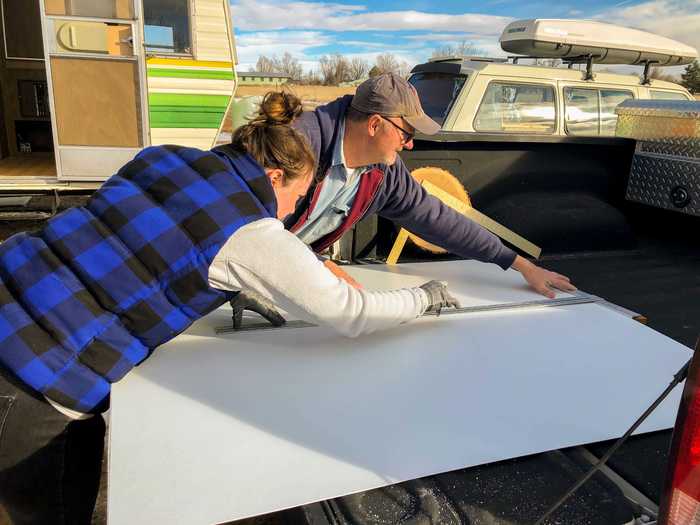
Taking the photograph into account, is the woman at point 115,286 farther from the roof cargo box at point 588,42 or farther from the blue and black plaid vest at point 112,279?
the roof cargo box at point 588,42

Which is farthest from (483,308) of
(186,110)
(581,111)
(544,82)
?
(186,110)

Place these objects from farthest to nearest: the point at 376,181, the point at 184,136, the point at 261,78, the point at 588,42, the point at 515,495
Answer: the point at 261,78, the point at 184,136, the point at 588,42, the point at 376,181, the point at 515,495

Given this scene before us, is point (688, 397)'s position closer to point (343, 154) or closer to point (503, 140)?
point (343, 154)

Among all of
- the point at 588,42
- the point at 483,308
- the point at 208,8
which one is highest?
the point at 208,8

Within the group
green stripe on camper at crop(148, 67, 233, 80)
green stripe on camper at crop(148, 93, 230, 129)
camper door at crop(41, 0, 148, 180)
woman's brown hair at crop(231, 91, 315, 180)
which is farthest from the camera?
green stripe on camper at crop(148, 93, 230, 129)

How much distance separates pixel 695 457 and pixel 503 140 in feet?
7.71

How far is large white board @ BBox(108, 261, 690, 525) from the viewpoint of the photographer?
3.42 ft

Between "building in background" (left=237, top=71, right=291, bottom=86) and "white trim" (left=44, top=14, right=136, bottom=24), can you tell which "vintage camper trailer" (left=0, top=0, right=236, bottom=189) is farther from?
"building in background" (left=237, top=71, right=291, bottom=86)

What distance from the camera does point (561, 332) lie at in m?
1.73

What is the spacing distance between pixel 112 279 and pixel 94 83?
440 cm

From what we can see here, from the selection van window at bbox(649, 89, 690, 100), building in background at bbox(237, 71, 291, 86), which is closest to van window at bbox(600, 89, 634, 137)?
van window at bbox(649, 89, 690, 100)

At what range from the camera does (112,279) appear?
1267 millimetres

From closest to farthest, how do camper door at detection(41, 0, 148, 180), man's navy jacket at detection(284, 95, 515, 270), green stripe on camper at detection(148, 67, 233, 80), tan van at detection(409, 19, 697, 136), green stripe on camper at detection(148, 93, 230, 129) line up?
man's navy jacket at detection(284, 95, 515, 270) < tan van at detection(409, 19, 697, 136) < camper door at detection(41, 0, 148, 180) < green stripe on camper at detection(148, 67, 233, 80) < green stripe on camper at detection(148, 93, 230, 129)

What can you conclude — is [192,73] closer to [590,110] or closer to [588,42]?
[588,42]
